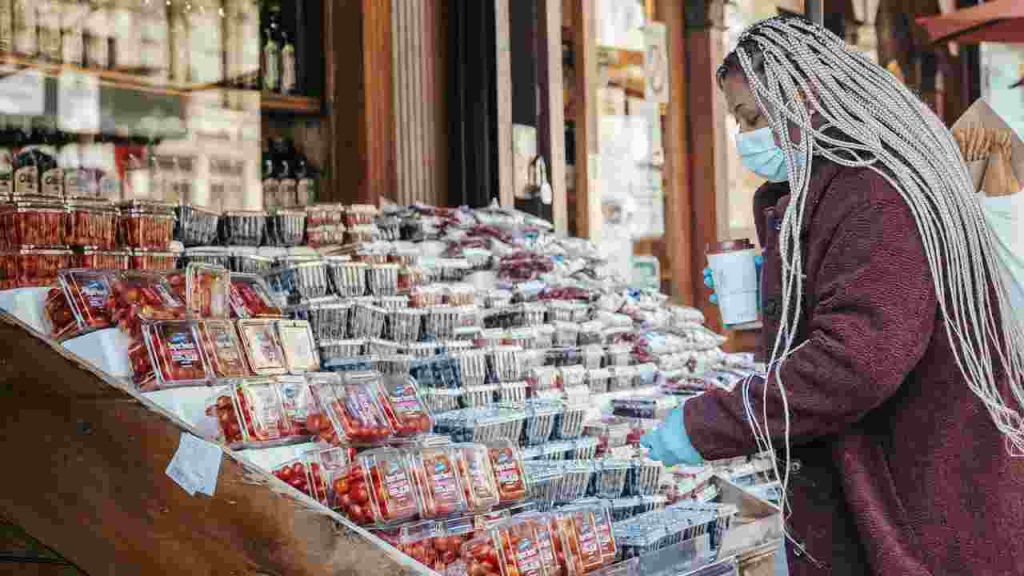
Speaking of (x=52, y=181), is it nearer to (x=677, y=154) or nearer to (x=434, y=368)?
(x=434, y=368)

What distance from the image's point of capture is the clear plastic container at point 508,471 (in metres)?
3.30

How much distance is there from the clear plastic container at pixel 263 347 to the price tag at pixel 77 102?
1766 millimetres

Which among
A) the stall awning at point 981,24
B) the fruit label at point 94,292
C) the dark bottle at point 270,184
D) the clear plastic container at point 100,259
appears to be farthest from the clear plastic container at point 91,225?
the stall awning at point 981,24

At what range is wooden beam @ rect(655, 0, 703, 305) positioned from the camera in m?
7.84

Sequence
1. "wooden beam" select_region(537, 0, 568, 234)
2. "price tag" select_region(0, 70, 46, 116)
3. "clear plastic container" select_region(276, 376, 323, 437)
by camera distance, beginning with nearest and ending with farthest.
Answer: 1. "clear plastic container" select_region(276, 376, 323, 437)
2. "price tag" select_region(0, 70, 46, 116)
3. "wooden beam" select_region(537, 0, 568, 234)

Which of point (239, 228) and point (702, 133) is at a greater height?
point (702, 133)

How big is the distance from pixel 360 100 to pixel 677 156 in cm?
276

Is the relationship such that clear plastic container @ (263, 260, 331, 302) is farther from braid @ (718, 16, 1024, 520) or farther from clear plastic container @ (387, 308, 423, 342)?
braid @ (718, 16, 1024, 520)

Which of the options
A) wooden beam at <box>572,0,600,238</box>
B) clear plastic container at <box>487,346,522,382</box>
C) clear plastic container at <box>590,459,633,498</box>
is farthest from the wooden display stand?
wooden beam at <box>572,0,600,238</box>

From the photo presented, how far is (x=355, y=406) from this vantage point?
130 inches

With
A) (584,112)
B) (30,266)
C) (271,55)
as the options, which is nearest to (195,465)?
(30,266)

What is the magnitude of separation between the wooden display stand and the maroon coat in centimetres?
86

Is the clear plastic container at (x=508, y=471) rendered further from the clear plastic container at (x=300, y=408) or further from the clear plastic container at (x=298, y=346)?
the clear plastic container at (x=298, y=346)

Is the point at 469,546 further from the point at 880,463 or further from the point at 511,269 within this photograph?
the point at 511,269
